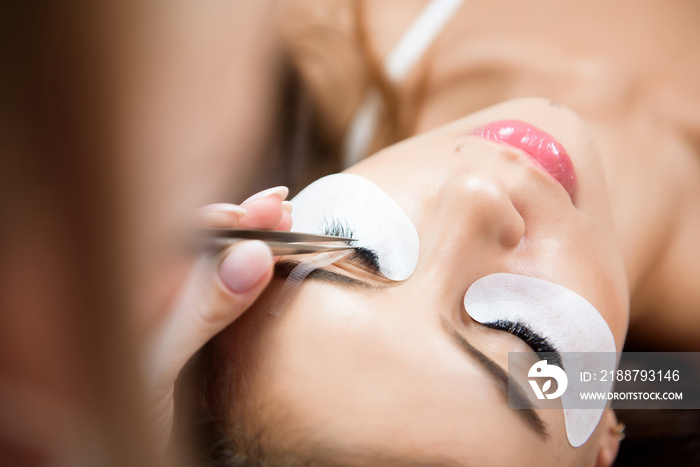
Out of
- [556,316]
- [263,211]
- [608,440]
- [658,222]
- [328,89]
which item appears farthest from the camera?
[328,89]

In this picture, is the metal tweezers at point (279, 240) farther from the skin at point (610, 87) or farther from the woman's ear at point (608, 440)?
the skin at point (610, 87)

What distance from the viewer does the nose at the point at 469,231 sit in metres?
0.58

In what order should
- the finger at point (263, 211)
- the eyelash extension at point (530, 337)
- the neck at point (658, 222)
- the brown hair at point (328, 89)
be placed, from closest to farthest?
the finger at point (263, 211) < the eyelash extension at point (530, 337) < the neck at point (658, 222) < the brown hair at point (328, 89)

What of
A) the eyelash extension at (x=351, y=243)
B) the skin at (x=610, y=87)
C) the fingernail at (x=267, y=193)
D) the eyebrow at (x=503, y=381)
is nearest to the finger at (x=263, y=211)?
the fingernail at (x=267, y=193)

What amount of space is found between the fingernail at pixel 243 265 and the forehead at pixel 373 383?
0.14 metres

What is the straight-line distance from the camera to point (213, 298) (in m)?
0.40

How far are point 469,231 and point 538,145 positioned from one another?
19 cm

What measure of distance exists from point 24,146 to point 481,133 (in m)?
0.66

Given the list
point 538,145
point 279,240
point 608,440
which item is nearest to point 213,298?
point 279,240

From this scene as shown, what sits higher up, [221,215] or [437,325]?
[221,215]

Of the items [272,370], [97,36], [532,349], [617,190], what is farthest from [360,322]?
[617,190]

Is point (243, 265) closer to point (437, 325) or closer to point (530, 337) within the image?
point (437, 325)

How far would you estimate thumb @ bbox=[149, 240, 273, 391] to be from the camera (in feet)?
1.26

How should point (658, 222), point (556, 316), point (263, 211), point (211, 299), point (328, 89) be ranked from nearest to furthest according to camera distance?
Result: point (211, 299), point (263, 211), point (556, 316), point (658, 222), point (328, 89)
